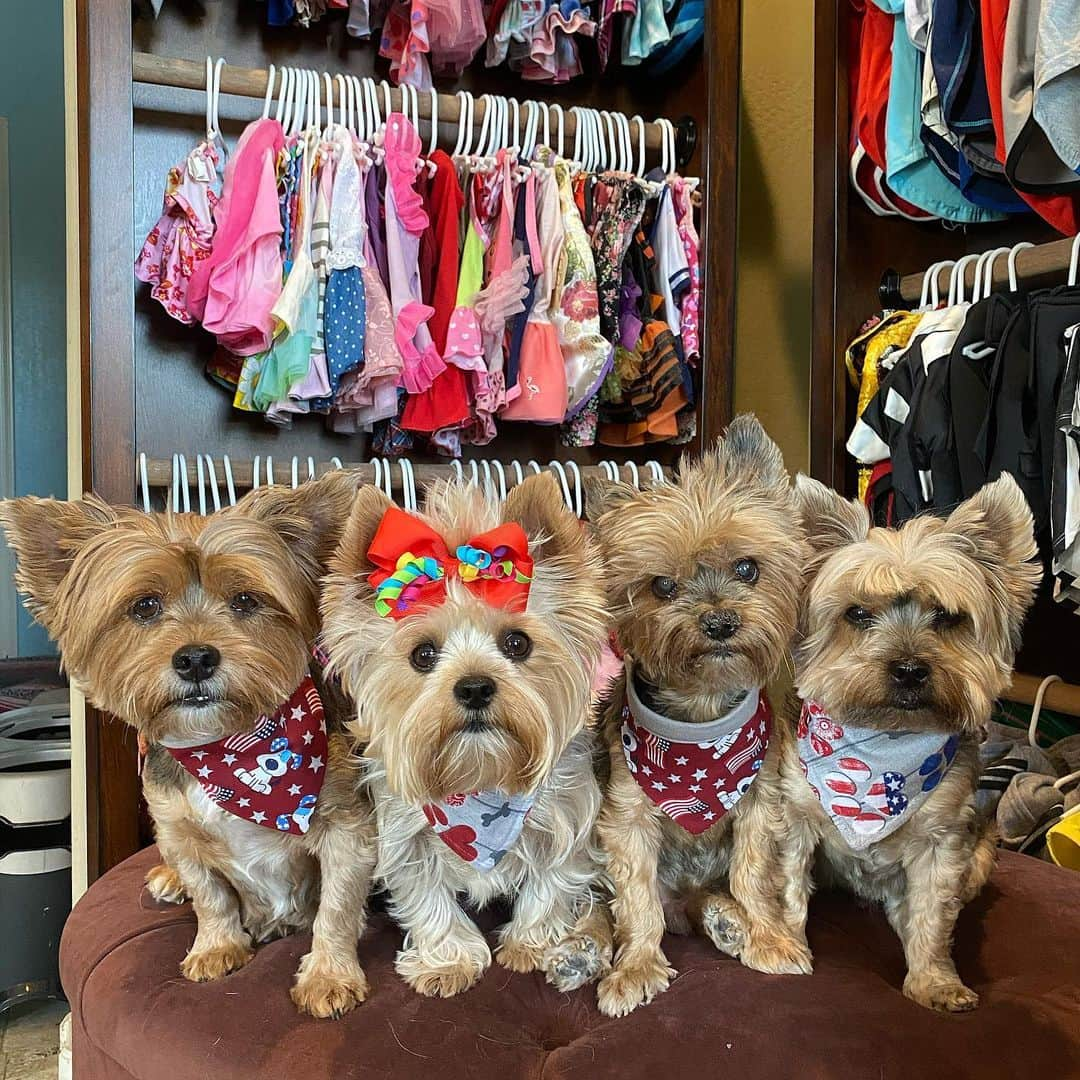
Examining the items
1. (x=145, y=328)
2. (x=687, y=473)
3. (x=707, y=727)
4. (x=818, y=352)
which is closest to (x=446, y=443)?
(x=145, y=328)

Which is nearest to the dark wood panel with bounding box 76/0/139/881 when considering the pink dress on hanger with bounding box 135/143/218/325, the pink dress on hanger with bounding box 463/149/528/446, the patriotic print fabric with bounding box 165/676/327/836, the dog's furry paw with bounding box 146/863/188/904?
the pink dress on hanger with bounding box 135/143/218/325

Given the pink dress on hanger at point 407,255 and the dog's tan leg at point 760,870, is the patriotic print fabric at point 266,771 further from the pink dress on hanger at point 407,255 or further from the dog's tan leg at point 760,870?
the pink dress on hanger at point 407,255

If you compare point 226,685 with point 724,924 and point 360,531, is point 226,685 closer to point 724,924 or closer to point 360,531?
point 360,531

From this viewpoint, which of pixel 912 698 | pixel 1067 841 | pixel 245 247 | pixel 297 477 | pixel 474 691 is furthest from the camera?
pixel 297 477

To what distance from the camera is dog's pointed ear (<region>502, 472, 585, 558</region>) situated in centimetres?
122

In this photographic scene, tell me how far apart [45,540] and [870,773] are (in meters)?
1.12

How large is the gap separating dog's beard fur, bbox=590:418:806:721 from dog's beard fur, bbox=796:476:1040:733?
6cm

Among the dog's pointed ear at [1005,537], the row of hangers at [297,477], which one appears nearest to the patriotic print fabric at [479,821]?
the dog's pointed ear at [1005,537]

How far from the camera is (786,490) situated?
1375mm

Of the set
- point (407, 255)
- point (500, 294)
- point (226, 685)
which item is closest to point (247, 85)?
point (407, 255)

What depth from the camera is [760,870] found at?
1.35m

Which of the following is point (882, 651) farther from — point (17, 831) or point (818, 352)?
point (17, 831)

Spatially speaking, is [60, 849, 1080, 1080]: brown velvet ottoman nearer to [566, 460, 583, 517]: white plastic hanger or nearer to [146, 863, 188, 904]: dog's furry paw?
[146, 863, 188, 904]: dog's furry paw

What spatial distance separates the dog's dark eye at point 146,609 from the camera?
119cm
